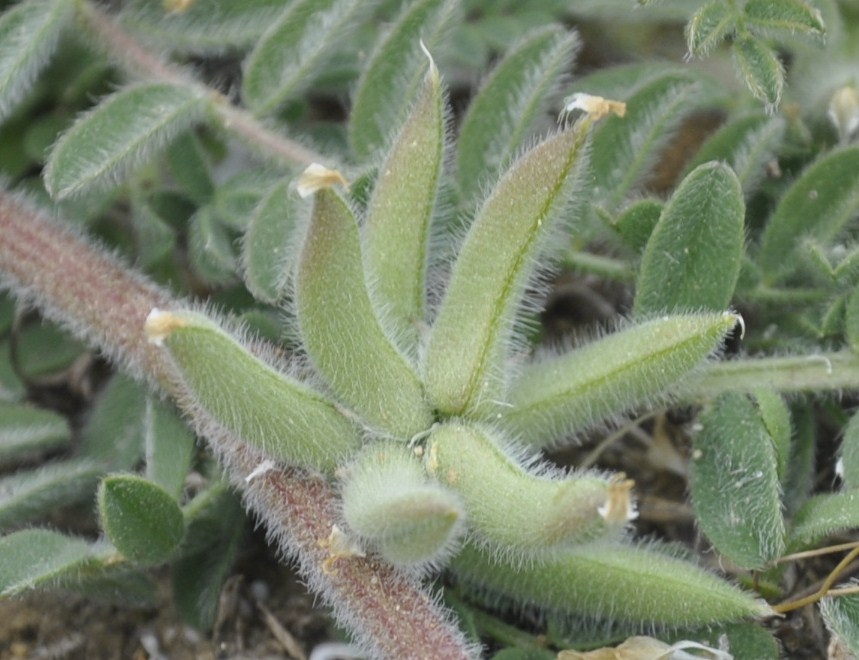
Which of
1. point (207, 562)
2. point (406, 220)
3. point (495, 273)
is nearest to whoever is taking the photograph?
point (495, 273)

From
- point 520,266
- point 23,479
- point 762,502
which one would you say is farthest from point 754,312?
point 23,479

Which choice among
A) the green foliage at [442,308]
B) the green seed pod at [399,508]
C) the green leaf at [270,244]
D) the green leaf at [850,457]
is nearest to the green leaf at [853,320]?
the green foliage at [442,308]

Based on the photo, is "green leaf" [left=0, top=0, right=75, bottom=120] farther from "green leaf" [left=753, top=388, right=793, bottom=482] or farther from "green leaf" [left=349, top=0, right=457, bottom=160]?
"green leaf" [left=753, top=388, right=793, bottom=482]

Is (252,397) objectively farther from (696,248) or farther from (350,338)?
(696,248)

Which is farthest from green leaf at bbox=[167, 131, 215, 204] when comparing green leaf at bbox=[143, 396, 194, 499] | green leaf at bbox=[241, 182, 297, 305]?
green leaf at bbox=[143, 396, 194, 499]

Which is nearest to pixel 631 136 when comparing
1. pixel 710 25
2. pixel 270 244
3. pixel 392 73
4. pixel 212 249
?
pixel 710 25

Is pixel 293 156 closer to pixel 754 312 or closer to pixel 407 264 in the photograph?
pixel 407 264
